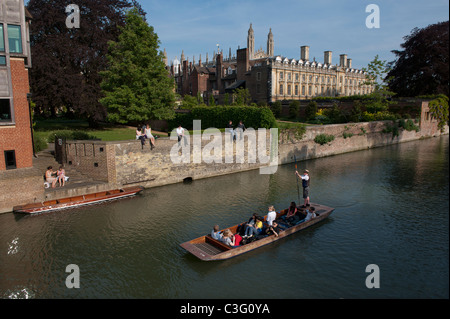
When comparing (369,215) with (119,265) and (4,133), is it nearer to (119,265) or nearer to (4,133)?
(119,265)

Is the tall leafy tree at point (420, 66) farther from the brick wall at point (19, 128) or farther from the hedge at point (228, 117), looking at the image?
the brick wall at point (19, 128)

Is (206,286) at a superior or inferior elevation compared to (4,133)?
inferior

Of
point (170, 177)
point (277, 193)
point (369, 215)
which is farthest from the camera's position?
point (170, 177)

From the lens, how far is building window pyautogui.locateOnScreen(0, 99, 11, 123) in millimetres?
15953

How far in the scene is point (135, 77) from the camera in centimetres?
2844

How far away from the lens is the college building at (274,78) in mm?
62156

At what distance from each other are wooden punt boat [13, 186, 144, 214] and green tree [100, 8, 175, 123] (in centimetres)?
1128

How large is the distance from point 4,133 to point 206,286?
13110mm

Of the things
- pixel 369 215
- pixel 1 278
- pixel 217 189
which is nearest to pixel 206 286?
pixel 1 278

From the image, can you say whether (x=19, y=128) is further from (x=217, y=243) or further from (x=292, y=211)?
(x=292, y=211)

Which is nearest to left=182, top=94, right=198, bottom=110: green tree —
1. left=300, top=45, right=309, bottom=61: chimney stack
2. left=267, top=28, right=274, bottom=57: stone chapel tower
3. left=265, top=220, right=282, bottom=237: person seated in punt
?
left=265, top=220, right=282, bottom=237: person seated in punt
